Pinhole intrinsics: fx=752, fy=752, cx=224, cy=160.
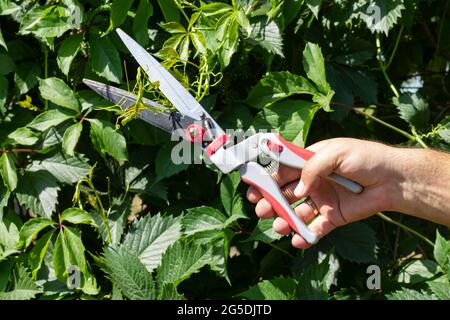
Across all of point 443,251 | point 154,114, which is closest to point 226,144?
point 154,114

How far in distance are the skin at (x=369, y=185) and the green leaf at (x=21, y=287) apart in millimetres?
571

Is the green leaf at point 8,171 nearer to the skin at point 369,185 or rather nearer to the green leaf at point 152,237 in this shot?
the green leaf at point 152,237

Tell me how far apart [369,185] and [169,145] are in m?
0.47

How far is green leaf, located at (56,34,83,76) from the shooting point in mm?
1624

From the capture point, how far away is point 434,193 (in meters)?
1.47

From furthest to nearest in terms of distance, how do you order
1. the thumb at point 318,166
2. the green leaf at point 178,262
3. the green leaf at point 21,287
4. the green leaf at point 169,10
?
1. the green leaf at point 21,287
2. the green leaf at point 169,10
3. the green leaf at point 178,262
4. the thumb at point 318,166

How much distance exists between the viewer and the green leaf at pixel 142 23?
1587mm

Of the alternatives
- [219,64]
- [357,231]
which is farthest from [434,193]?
[219,64]

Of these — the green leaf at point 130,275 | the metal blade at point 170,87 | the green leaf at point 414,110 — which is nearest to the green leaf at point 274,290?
the green leaf at point 130,275

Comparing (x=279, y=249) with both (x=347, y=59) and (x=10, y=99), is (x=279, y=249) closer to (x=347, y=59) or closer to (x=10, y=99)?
(x=347, y=59)

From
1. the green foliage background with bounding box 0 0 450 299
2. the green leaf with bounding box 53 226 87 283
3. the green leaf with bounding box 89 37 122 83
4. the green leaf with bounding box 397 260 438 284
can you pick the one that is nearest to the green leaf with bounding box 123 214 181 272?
the green foliage background with bounding box 0 0 450 299

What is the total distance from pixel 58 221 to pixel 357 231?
2.31 ft

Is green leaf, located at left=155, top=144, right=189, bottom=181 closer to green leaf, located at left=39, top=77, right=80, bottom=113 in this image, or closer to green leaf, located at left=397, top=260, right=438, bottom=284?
green leaf, located at left=39, top=77, right=80, bottom=113

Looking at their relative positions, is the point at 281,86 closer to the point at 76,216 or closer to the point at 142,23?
the point at 142,23
